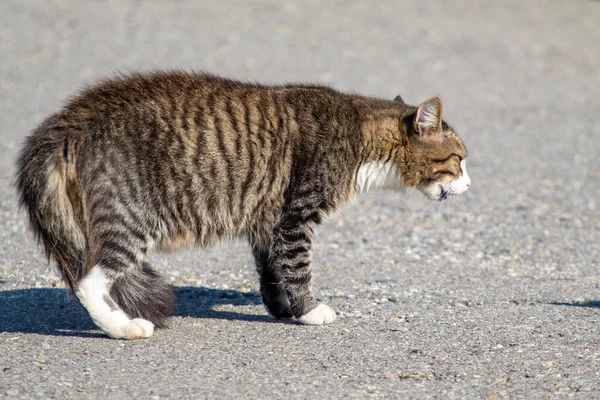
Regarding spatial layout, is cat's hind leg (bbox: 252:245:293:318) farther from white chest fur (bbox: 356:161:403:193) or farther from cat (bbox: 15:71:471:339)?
white chest fur (bbox: 356:161:403:193)

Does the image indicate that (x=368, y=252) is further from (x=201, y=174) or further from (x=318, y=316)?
(x=201, y=174)

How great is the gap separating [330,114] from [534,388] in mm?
2239

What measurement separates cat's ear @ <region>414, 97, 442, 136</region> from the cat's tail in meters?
2.27

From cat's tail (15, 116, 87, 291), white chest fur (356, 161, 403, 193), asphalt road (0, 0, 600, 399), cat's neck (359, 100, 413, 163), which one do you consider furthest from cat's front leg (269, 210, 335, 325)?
cat's tail (15, 116, 87, 291)

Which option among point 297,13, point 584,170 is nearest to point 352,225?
point 584,170

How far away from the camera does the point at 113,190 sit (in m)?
4.82

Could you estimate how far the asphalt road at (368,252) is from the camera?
434 centimetres

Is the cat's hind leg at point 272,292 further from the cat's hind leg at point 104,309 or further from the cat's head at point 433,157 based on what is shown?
the cat's head at point 433,157

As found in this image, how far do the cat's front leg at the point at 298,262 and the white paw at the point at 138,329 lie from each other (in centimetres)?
93

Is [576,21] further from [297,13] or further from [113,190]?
[113,190]

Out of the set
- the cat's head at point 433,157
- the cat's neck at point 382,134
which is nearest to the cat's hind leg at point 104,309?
the cat's neck at point 382,134

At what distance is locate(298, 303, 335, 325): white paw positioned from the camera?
5230 mm

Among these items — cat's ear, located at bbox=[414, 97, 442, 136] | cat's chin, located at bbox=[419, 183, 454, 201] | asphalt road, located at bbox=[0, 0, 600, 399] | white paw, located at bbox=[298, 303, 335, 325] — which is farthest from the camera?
cat's chin, located at bbox=[419, 183, 454, 201]

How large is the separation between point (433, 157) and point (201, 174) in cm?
166
